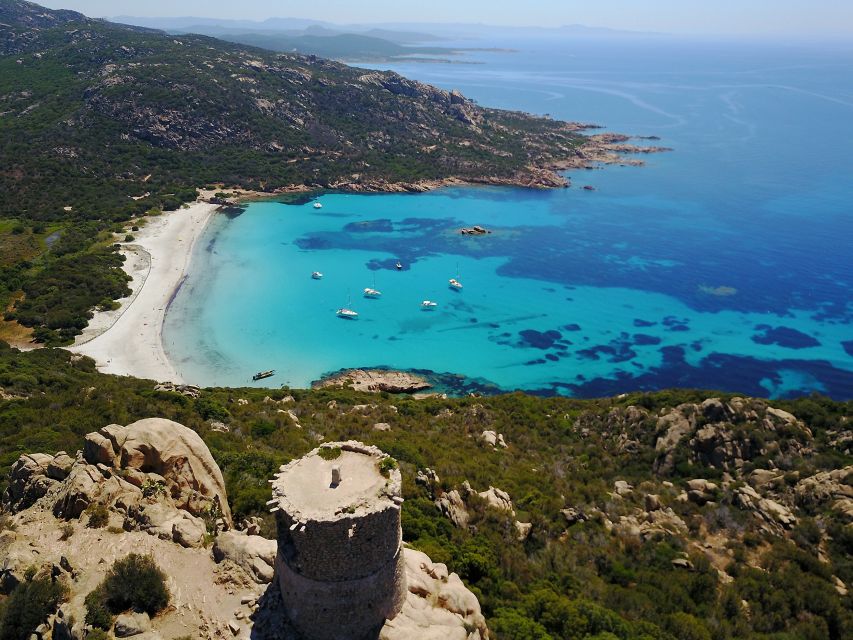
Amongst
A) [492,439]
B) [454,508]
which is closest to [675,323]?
[492,439]

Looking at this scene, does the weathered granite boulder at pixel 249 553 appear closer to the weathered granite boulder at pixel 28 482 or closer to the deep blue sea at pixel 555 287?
the weathered granite boulder at pixel 28 482

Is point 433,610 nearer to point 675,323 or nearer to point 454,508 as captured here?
point 454,508

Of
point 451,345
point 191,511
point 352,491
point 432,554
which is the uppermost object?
point 352,491

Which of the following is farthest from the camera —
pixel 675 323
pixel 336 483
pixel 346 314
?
pixel 675 323

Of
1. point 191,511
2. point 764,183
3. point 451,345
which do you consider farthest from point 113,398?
point 764,183

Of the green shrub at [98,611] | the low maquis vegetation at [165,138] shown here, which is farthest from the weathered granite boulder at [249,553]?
the low maquis vegetation at [165,138]

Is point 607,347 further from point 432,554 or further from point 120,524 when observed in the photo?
point 120,524

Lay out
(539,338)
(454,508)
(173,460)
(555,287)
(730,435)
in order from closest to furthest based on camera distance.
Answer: (173,460), (454,508), (730,435), (539,338), (555,287)
